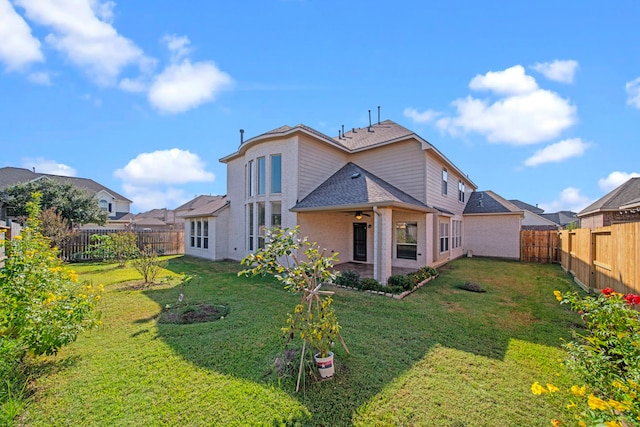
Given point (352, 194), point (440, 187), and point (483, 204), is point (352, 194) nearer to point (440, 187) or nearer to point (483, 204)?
point (440, 187)

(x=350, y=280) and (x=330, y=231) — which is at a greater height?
(x=330, y=231)

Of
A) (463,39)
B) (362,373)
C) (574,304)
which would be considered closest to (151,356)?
(362,373)

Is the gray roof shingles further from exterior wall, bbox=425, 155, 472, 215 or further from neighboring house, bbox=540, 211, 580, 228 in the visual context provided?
neighboring house, bbox=540, 211, 580, 228

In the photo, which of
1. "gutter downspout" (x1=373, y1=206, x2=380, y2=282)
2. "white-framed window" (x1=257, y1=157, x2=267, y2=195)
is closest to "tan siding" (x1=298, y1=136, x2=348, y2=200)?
"white-framed window" (x1=257, y1=157, x2=267, y2=195)

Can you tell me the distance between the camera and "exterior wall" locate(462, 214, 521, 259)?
15984 millimetres

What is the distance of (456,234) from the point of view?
52.7 feet

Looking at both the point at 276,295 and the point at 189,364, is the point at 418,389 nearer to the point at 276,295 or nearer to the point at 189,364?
the point at 189,364

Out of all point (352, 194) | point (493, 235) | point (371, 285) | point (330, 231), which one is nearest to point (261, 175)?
point (330, 231)

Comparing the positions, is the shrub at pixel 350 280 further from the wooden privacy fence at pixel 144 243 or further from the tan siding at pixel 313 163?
the wooden privacy fence at pixel 144 243

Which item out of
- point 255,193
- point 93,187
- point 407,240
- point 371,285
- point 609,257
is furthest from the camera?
point 93,187

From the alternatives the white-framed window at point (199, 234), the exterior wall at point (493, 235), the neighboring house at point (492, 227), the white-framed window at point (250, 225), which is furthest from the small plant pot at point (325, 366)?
the exterior wall at point (493, 235)

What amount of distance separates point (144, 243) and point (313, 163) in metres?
12.7

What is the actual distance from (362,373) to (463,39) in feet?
34.3

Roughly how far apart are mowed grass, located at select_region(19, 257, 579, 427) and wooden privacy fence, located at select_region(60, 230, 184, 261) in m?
8.75
